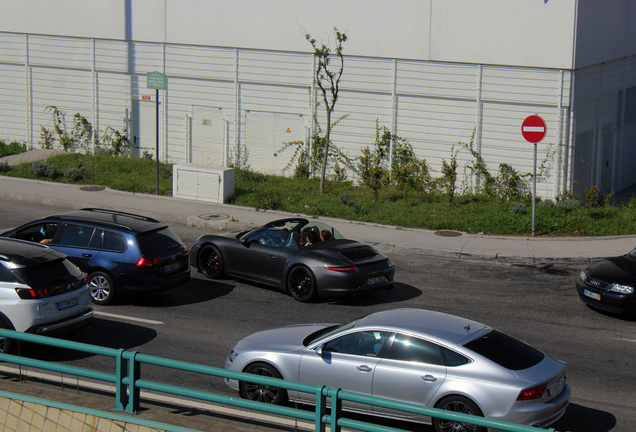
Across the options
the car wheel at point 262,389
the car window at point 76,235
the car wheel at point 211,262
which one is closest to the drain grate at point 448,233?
the car wheel at point 211,262

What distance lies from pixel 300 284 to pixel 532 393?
20.1ft

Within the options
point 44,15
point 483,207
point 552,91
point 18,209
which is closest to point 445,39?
point 552,91

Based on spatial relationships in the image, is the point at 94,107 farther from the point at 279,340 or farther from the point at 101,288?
the point at 279,340

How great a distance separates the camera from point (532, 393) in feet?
22.8

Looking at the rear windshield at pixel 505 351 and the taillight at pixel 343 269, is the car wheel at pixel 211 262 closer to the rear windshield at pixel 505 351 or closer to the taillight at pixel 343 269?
the taillight at pixel 343 269

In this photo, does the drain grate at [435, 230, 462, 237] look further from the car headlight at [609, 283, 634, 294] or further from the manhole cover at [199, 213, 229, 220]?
the car headlight at [609, 283, 634, 294]

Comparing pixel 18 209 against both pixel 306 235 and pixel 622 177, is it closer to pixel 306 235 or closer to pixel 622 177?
pixel 306 235

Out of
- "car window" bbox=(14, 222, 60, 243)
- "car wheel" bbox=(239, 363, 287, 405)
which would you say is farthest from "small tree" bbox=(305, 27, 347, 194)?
"car wheel" bbox=(239, 363, 287, 405)

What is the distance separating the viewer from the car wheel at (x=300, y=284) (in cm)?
1230

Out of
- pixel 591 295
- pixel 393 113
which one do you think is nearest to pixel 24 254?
pixel 591 295

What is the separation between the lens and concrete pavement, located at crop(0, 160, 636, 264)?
1609 cm

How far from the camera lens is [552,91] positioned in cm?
2056

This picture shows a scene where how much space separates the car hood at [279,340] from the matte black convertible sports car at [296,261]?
3289mm

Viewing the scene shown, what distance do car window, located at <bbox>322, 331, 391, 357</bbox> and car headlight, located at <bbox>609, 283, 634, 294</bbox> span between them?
580cm
